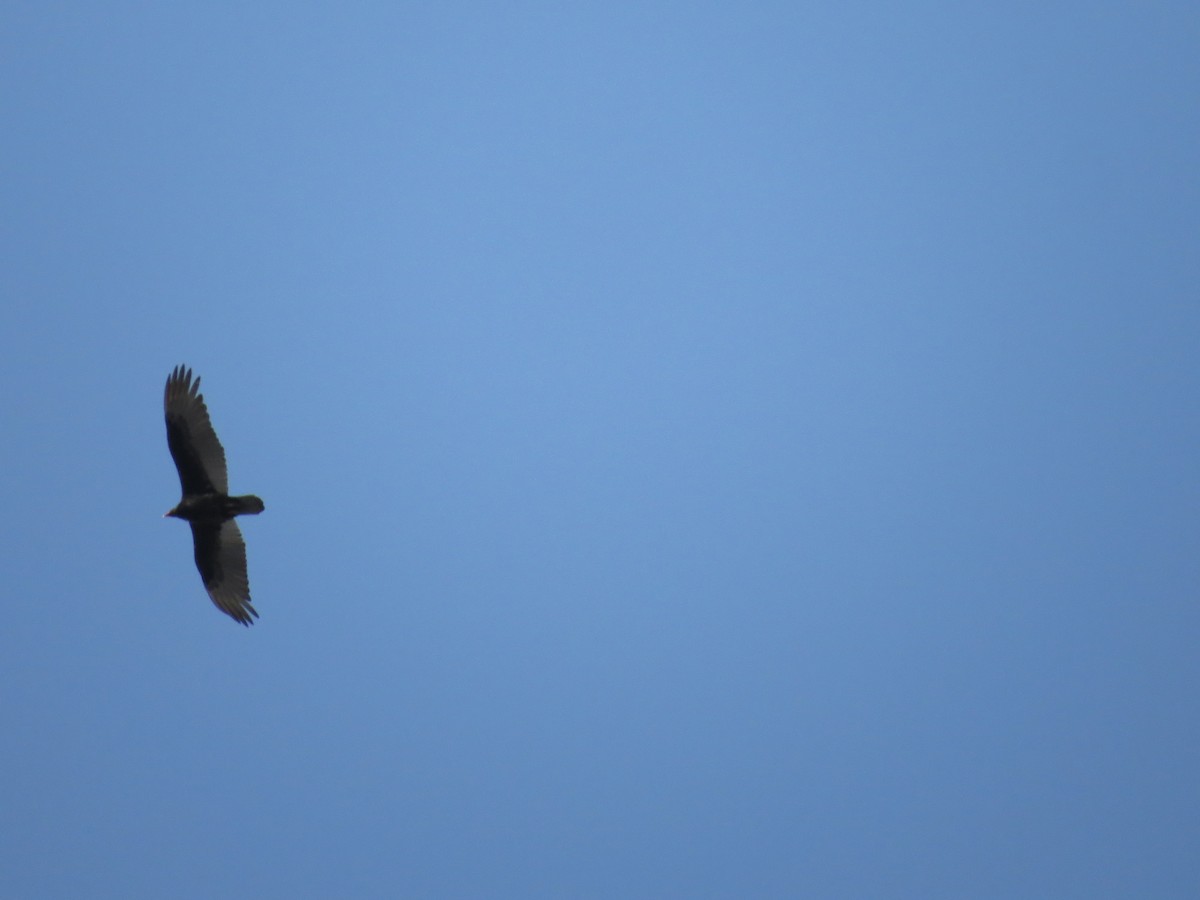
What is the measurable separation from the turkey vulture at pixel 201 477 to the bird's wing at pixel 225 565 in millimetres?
17

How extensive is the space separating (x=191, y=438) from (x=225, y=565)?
7.93 ft

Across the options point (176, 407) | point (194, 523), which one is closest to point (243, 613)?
point (194, 523)

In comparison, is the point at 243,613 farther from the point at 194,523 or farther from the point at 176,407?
the point at 176,407

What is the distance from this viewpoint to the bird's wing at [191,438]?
74.2 feet

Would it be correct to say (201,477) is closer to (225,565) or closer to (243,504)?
(243,504)

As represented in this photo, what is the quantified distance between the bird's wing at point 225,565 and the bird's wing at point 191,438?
82 centimetres

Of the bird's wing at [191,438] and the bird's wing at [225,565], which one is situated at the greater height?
the bird's wing at [191,438]

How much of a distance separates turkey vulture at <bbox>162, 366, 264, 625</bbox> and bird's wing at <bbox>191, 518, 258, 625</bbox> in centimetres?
2

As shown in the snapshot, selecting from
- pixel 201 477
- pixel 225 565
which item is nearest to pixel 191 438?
pixel 201 477

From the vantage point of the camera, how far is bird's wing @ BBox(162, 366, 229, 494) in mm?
22614

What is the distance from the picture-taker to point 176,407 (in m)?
22.6

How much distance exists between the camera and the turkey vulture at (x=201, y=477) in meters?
22.6

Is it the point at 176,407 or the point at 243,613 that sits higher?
the point at 176,407

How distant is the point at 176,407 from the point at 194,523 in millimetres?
2060
